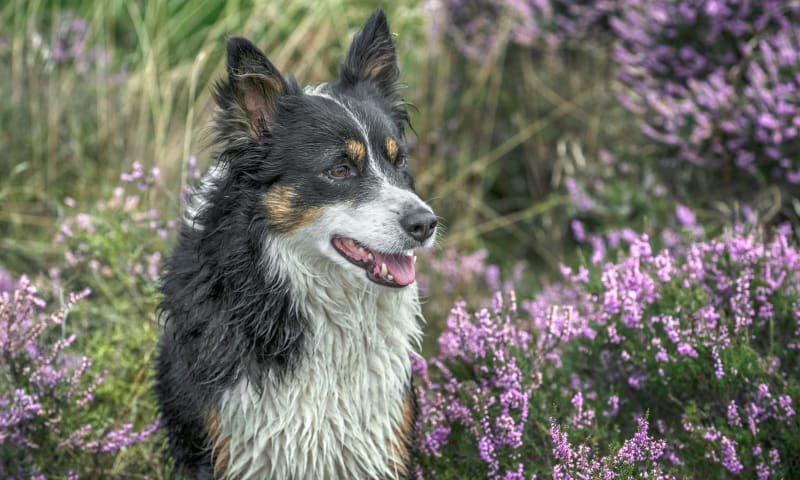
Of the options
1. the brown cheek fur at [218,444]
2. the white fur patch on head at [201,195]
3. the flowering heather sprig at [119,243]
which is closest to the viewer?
the brown cheek fur at [218,444]

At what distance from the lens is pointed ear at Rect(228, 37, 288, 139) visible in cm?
312

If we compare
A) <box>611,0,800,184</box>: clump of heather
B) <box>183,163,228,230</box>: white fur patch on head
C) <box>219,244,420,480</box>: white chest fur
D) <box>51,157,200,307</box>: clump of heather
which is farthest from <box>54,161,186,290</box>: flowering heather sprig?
<box>611,0,800,184</box>: clump of heather

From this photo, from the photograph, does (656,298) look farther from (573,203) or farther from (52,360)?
(52,360)

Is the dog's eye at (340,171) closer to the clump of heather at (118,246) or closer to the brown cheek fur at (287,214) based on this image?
the brown cheek fur at (287,214)

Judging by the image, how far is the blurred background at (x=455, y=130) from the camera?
Answer: 15.6 ft

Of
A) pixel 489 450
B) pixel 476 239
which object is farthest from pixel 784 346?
pixel 476 239

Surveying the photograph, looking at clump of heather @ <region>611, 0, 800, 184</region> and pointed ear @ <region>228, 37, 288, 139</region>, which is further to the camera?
clump of heather @ <region>611, 0, 800, 184</region>

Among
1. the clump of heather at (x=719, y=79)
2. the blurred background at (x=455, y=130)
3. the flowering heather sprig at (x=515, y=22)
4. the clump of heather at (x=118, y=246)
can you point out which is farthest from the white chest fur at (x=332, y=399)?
the flowering heather sprig at (x=515, y=22)

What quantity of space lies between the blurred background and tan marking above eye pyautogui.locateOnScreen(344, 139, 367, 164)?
1504 millimetres

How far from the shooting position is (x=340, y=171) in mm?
3270

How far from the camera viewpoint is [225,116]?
3264mm

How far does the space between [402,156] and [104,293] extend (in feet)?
6.98

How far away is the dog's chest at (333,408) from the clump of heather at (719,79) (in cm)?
272

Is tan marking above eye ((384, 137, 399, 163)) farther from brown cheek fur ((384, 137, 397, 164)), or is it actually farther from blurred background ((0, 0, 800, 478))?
blurred background ((0, 0, 800, 478))
